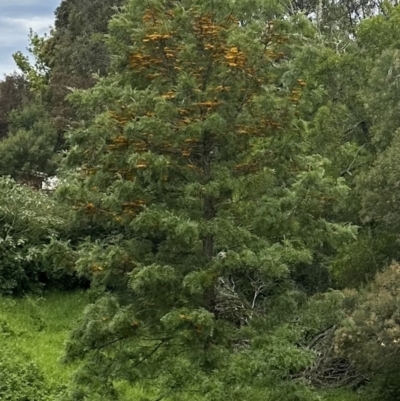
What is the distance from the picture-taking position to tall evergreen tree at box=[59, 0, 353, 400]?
21.7 feet

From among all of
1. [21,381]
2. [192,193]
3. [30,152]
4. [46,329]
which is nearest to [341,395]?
[21,381]

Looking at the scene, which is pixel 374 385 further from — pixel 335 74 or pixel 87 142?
pixel 335 74

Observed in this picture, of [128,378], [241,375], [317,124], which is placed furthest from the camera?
[317,124]

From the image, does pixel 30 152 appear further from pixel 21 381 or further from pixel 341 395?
pixel 341 395

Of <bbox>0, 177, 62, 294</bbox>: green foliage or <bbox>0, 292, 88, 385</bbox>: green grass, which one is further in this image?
<bbox>0, 177, 62, 294</bbox>: green foliage

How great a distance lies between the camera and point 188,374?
6500 millimetres

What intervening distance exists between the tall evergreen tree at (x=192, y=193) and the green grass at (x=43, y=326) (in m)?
3.23

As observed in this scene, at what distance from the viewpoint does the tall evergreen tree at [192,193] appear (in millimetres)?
6613

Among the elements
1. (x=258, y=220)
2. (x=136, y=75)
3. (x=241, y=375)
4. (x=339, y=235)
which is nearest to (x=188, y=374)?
(x=241, y=375)

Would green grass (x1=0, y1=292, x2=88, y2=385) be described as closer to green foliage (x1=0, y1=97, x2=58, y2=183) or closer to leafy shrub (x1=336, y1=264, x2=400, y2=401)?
leafy shrub (x1=336, y1=264, x2=400, y2=401)

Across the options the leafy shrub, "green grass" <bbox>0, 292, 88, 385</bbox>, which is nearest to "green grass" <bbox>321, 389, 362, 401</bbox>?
the leafy shrub

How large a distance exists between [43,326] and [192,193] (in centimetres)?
795

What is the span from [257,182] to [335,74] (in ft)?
32.2

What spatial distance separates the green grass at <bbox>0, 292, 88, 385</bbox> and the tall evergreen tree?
3.23 metres
